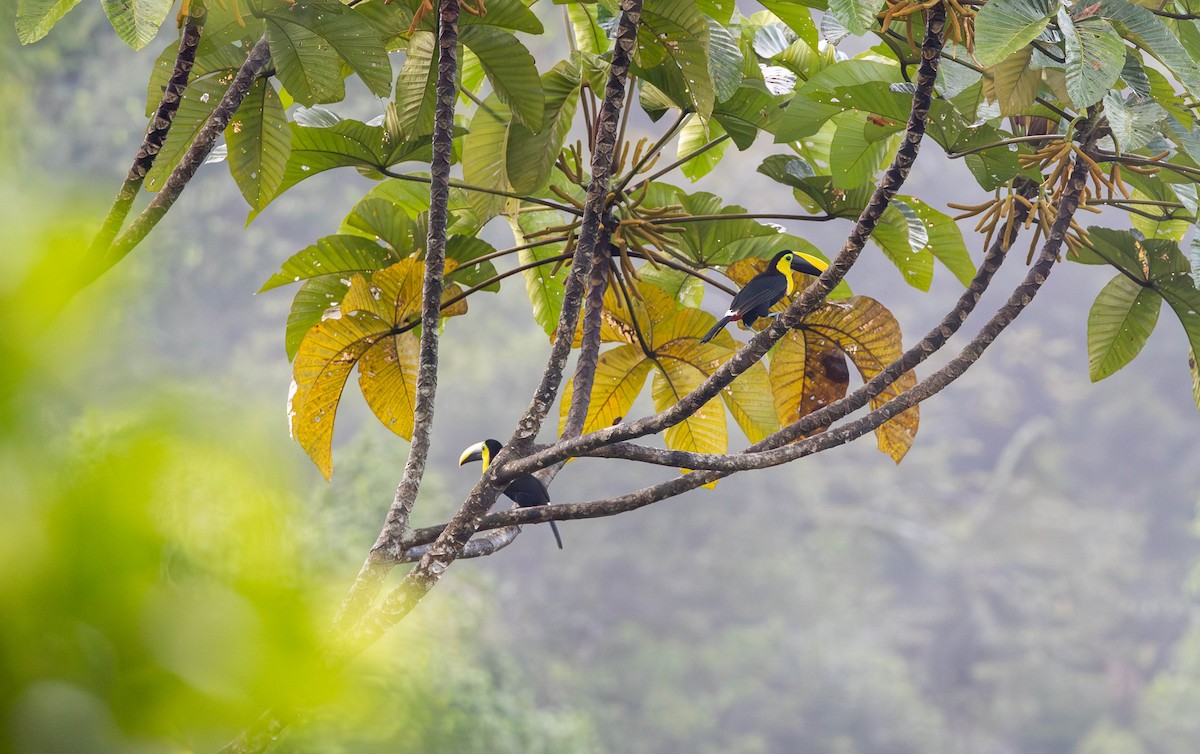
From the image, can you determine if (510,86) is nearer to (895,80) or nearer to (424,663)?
(895,80)

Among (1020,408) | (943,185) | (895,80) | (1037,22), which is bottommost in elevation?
(1037,22)

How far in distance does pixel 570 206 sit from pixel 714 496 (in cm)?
1995

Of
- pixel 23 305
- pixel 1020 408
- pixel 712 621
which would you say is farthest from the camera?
pixel 1020 408

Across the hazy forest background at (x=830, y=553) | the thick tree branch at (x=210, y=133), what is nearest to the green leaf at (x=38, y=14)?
the thick tree branch at (x=210, y=133)

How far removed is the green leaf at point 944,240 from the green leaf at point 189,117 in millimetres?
1069

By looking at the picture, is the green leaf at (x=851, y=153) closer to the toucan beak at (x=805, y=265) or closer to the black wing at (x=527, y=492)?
the toucan beak at (x=805, y=265)

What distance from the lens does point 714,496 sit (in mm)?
21375

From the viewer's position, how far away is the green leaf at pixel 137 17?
3.89 ft

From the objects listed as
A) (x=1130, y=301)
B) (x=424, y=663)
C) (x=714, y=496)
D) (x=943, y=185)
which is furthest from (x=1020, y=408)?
(x=424, y=663)

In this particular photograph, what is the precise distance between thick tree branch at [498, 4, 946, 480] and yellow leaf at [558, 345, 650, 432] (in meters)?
0.41

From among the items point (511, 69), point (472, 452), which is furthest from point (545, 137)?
point (472, 452)

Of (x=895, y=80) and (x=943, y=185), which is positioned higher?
(x=943, y=185)

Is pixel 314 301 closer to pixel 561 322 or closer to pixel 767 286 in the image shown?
pixel 561 322

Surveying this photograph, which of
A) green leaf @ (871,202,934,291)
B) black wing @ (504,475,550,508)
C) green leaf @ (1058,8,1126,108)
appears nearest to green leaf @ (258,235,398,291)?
black wing @ (504,475,550,508)
